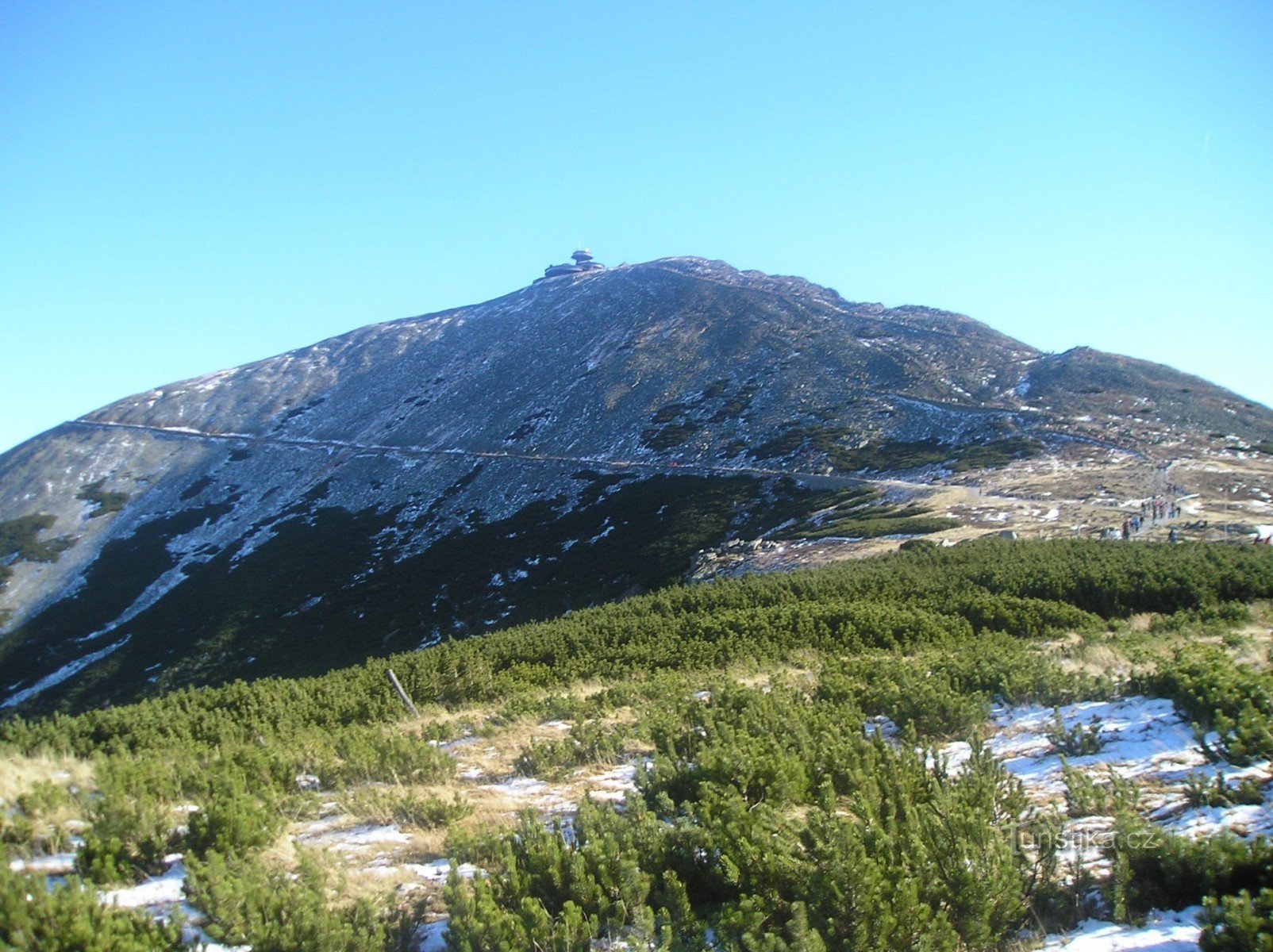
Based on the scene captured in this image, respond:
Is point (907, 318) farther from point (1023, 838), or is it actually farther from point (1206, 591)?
point (1023, 838)

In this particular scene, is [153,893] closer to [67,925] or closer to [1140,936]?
[67,925]

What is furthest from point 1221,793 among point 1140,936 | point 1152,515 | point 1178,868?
point 1152,515

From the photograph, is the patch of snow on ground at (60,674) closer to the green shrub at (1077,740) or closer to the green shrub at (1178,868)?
the green shrub at (1077,740)

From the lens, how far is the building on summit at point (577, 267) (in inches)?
6604

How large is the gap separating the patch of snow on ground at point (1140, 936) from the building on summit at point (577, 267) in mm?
166651

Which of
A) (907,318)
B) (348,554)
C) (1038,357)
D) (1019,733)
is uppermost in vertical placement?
(907,318)

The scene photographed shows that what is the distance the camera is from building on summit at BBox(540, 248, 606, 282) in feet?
550

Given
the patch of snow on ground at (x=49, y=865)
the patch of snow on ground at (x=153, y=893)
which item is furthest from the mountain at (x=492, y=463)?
the patch of snow on ground at (x=49, y=865)

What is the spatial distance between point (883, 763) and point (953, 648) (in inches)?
316

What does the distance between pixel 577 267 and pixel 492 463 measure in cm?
9752

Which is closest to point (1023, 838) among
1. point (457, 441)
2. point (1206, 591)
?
point (1206, 591)

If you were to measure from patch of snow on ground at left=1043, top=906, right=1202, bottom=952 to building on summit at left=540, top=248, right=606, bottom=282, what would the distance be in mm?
166651

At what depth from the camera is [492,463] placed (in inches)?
3273

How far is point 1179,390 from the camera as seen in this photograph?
238ft
